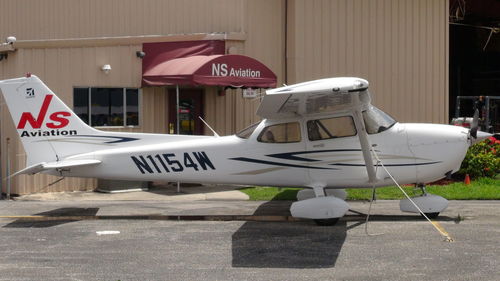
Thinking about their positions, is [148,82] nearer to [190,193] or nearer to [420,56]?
[190,193]

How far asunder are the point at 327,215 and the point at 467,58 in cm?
2604

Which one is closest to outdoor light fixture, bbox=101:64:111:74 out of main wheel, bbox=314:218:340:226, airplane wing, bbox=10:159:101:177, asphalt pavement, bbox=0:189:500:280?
asphalt pavement, bbox=0:189:500:280

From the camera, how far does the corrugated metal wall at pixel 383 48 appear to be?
16.8 metres

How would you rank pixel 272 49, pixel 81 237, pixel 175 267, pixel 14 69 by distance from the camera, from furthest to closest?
pixel 272 49, pixel 14 69, pixel 81 237, pixel 175 267

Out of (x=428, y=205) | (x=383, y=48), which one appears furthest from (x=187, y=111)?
(x=428, y=205)

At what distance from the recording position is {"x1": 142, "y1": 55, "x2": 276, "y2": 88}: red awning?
48.0 feet

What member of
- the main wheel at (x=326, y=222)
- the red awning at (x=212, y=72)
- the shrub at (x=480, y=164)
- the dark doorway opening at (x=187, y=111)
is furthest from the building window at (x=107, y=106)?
the shrub at (x=480, y=164)

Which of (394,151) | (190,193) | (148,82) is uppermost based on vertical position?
(148,82)

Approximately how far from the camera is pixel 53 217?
11.6 metres

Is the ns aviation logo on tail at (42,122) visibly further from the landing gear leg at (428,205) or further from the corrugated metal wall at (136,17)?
the landing gear leg at (428,205)

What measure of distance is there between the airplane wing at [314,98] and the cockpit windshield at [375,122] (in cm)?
51

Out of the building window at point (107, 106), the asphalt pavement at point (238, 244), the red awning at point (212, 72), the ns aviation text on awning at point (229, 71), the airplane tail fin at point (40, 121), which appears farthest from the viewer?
the building window at point (107, 106)

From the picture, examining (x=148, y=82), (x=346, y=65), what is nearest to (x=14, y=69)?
(x=148, y=82)

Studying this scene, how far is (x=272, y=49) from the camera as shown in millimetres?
16922
